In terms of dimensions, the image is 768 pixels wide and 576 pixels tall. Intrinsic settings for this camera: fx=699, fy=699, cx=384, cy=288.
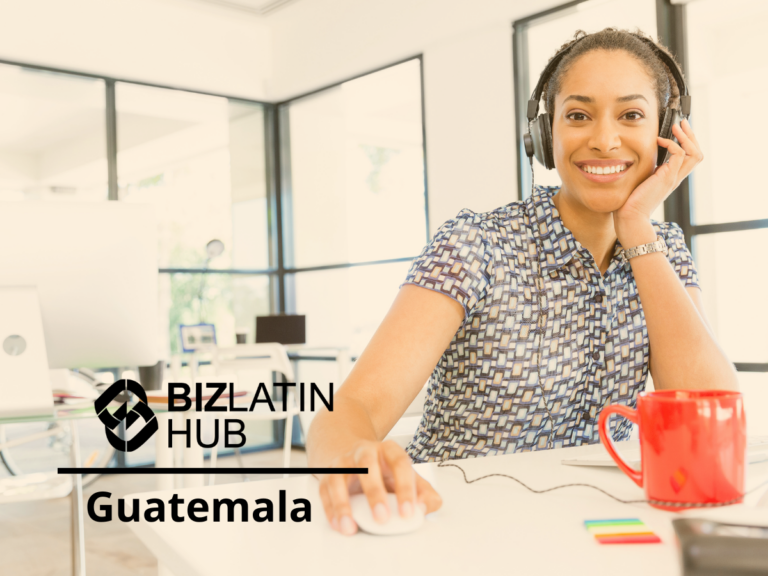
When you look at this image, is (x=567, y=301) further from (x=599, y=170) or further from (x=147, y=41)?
(x=147, y=41)

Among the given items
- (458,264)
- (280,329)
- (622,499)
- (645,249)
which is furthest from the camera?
(280,329)

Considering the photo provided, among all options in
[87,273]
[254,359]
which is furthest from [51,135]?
[87,273]

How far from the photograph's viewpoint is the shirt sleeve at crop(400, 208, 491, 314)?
1.04 metres

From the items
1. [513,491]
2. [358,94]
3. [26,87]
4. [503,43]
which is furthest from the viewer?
[358,94]

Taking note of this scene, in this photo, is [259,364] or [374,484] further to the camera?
[259,364]

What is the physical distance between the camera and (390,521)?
1.84 ft

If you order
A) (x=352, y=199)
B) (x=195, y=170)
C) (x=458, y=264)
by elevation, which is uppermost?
(x=195, y=170)

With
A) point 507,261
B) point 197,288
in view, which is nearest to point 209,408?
point 507,261

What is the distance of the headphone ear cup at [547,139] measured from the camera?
4.37 feet

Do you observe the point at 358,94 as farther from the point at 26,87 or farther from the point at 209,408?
the point at 209,408

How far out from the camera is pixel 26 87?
420 cm

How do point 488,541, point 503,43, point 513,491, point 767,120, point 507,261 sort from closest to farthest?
point 488,541 → point 513,491 → point 507,261 → point 767,120 → point 503,43

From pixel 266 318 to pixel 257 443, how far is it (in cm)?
112

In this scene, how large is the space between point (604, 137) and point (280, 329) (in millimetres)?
3461
